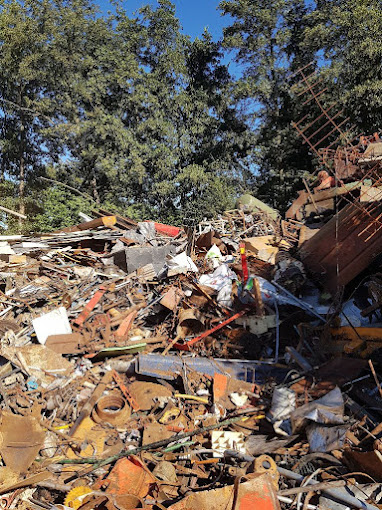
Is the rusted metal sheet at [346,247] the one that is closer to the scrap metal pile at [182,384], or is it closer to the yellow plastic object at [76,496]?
the scrap metal pile at [182,384]

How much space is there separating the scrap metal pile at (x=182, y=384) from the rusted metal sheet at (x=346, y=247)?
11.5 inches

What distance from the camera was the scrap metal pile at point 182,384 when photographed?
320 centimetres

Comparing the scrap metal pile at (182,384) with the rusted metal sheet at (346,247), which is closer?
the scrap metal pile at (182,384)

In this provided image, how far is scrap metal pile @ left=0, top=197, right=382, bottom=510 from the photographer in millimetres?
3197

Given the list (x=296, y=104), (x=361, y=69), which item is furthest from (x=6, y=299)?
(x=296, y=104)

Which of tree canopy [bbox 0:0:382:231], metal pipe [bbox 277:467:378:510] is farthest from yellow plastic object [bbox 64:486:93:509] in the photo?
tree canopy [bbox 0:0:382:231]

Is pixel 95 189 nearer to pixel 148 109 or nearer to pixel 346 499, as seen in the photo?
pixel 148 109

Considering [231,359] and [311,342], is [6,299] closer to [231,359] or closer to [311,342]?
[231,359]

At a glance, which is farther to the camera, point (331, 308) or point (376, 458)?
point (331, 308)

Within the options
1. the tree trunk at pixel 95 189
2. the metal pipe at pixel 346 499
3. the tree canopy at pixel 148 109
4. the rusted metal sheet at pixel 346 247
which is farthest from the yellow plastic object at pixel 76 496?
the tree trunk at pixel 95 189

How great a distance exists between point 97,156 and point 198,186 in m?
4.91

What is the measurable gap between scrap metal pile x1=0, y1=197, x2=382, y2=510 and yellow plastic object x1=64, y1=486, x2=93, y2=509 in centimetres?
2

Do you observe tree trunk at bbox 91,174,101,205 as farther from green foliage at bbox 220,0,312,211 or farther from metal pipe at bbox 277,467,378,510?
metal pipe at bbox 277,467,378,510

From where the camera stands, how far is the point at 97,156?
58.9ft
